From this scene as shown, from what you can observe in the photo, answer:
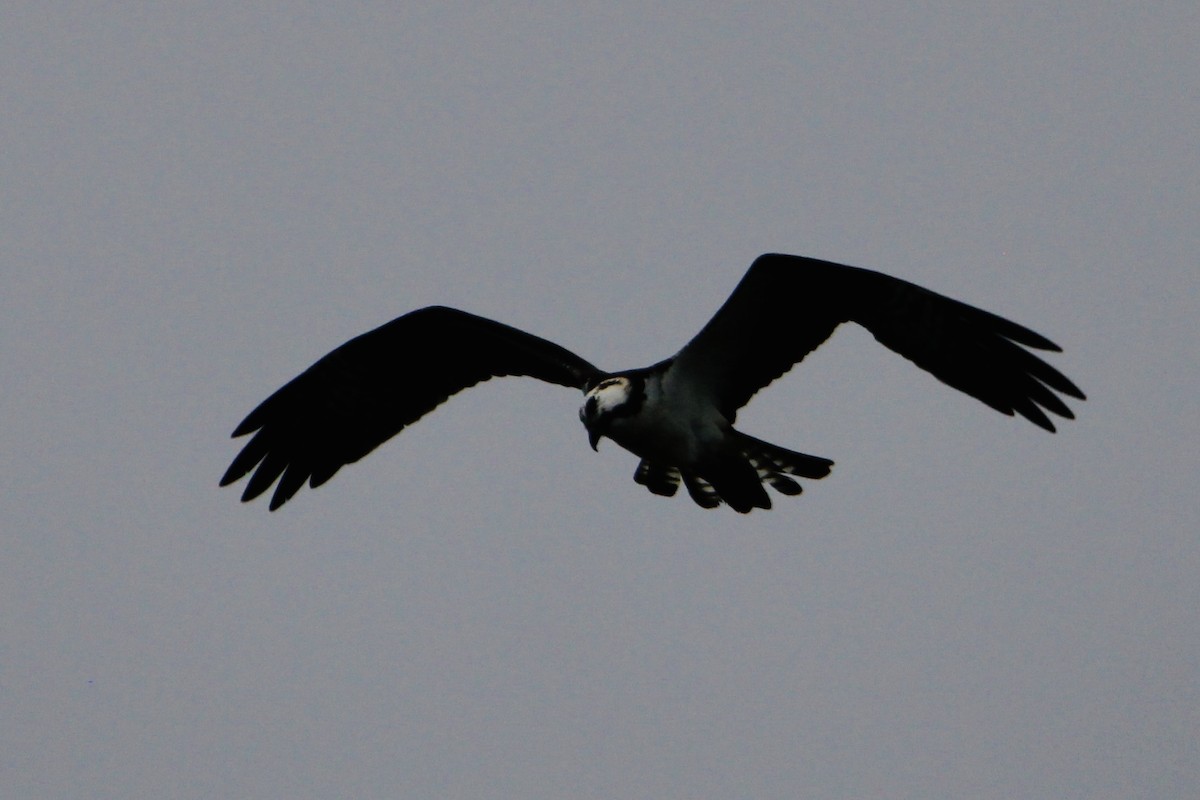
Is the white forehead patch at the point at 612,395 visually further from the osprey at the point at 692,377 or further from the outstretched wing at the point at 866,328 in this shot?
the outstretched wing at the point at 866,328

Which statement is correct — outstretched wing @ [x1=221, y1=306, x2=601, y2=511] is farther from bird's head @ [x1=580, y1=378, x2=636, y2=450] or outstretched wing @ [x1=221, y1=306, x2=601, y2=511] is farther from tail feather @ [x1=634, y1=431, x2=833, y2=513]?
tail feather @ [x1=634, y1=431, x2=833, y2=513]

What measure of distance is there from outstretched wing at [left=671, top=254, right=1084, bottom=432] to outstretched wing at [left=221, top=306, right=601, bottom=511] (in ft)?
4.18

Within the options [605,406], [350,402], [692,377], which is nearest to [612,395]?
[605,406]

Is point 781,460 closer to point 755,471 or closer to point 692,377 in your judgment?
point 755,471

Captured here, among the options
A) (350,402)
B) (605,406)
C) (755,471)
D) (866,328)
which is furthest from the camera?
(350,402)

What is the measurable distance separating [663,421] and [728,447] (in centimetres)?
40

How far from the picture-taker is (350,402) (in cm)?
883

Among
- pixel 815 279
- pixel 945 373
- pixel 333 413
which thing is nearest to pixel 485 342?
pixel 333 413

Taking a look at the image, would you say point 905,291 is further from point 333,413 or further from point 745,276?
point 333,413

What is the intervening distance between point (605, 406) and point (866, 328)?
135 centimetres

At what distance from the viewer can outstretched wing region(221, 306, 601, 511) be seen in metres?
8.72

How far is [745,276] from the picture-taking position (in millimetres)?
7363

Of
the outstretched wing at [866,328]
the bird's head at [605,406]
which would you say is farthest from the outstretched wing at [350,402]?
the outstretched wing at [866,328]

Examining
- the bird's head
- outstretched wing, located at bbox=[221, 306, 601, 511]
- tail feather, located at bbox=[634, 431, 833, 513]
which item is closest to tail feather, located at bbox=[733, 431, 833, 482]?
tail feather, located at bbox=[634, 431, 833, 513]
